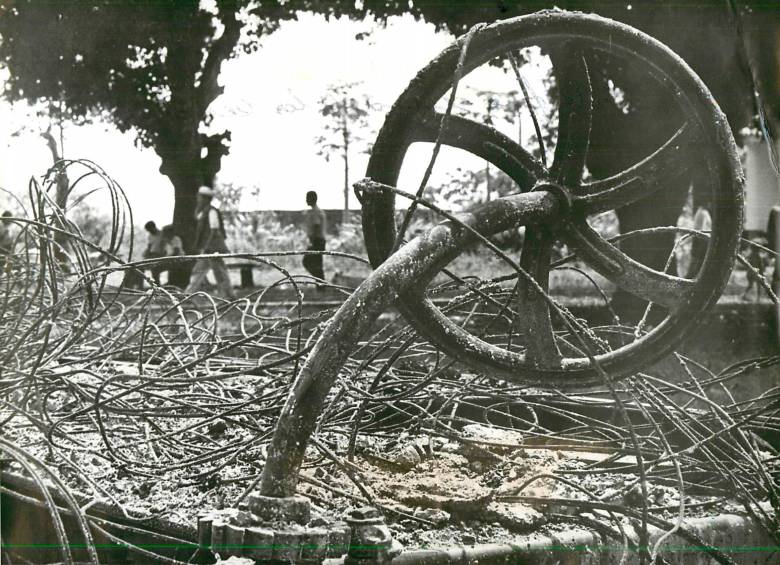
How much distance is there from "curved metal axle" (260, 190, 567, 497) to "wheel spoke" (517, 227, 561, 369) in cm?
17

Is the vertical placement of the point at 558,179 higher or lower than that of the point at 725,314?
higher

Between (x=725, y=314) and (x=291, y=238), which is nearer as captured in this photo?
(x=725, y=314)

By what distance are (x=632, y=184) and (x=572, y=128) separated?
24cm

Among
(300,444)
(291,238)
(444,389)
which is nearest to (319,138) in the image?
(291,238)

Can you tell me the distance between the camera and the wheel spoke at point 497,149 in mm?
2193

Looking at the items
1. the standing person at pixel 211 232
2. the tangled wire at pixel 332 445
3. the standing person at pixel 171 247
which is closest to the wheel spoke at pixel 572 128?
the tangled wire at pixel 332 445

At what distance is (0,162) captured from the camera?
227 cm

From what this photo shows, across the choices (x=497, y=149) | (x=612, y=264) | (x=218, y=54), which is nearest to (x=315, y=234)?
(x=218, y=54)

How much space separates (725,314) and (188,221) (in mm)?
8623

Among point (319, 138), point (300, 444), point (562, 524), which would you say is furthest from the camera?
point (319, 138)

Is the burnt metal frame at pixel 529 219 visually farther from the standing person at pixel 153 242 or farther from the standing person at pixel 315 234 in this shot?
the standing person at pixel 153 242

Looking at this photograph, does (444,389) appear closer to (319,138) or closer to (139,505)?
(139,505)

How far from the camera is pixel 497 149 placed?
2223 millimetres

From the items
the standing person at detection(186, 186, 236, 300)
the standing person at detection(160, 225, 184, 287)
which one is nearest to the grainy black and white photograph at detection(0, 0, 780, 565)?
the standing person at detection(186, 186, 236, 300)
